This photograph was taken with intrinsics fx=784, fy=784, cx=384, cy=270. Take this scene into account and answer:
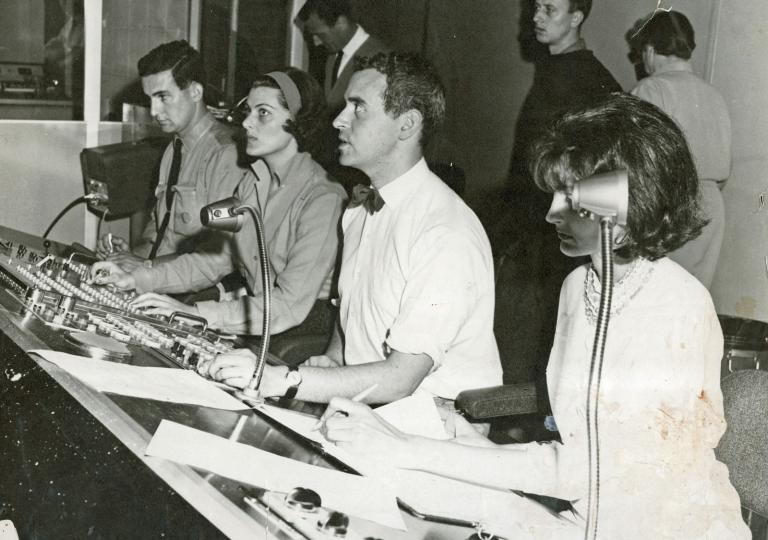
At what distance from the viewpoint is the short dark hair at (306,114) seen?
8.65 feet

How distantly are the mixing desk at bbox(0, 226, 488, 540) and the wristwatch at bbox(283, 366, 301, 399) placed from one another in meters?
0.04

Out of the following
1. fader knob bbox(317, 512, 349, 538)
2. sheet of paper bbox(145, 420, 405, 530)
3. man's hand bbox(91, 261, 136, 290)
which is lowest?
man's hand bbox(91, 261, 136, 290)

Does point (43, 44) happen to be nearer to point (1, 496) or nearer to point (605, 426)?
point (1, 496)

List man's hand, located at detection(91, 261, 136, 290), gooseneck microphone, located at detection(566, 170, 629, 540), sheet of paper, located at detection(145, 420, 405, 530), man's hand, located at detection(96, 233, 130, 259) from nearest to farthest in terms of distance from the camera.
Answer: gooseneck microphone, located at detection(566, 170, 629, 540) → sheet of paper, located at detection(145, 420, 405, 530) → man's hand, located at detection(91, 261, 136, 290) → man's hand, located at detection(96, 233, 130, 259)

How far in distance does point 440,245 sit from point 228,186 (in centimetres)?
144

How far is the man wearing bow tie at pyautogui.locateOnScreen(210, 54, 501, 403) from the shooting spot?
1674mm

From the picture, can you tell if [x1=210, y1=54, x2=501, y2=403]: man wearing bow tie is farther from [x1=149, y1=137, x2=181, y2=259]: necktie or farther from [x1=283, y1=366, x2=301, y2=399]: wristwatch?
[x1=149, y1=137, x2=181, y2=259]: necktie

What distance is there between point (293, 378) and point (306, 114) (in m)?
1.33

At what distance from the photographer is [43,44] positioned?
383cm

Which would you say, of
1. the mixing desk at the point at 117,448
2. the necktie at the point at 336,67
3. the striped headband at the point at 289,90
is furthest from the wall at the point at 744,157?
the necktie at the point at 336,67

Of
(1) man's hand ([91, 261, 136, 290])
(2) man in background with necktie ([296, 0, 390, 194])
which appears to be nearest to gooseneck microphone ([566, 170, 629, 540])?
(1) man's hand ([91, 261, 136, 290])

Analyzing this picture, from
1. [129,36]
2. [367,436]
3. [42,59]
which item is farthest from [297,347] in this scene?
[129,36]

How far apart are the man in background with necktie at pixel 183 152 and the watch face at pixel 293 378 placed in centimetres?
162

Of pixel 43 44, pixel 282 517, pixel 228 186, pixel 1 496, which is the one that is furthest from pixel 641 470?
pixel 43 44
